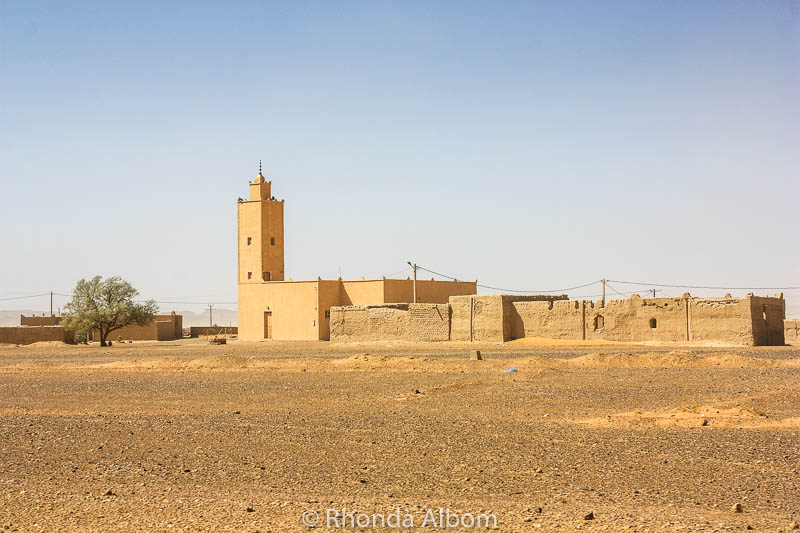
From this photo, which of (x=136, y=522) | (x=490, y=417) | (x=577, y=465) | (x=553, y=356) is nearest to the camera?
(x=136, y=522)

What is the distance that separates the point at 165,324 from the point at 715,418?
54623 millimetres

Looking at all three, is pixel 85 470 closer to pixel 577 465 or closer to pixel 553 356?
pixel 577 465

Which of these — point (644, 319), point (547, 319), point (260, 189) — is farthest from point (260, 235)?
point (644, 319)

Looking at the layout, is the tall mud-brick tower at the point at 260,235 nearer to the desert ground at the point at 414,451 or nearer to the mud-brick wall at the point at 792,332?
the desert ground at the point at 414,451

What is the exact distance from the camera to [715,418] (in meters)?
14.4

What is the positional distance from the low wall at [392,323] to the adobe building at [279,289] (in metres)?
7.33

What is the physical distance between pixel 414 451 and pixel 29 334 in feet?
162

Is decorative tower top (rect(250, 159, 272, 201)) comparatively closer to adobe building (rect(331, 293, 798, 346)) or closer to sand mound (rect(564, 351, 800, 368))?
adobe building (rect(331, 293, 798, 346))

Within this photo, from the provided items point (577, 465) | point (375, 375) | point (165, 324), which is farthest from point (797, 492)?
point (165, 324)

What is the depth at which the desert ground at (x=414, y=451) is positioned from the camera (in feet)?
28.5

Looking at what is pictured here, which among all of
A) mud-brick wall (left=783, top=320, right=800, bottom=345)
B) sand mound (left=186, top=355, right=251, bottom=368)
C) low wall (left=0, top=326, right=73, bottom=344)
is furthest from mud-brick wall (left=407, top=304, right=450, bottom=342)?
low wall (left=0, top=326, right=73, bottom=344)

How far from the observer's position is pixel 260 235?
52.8 metres

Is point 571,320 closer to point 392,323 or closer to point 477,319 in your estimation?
point 477,319

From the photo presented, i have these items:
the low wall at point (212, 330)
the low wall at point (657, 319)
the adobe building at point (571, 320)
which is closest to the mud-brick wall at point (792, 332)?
the adobe building at point (571, 320)
